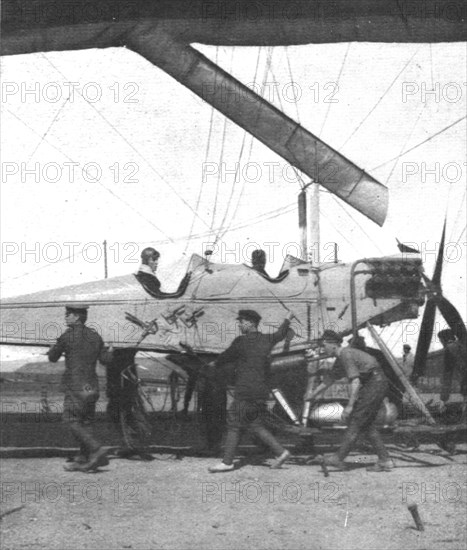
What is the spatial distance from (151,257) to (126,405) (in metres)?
1.97

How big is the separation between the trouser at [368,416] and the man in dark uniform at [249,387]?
2.24ft

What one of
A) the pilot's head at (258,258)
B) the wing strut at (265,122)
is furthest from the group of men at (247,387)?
the wing strut at (265,122)

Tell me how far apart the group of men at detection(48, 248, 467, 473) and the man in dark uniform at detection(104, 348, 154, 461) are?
15 cm

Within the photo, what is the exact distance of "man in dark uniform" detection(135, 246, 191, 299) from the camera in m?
9.50

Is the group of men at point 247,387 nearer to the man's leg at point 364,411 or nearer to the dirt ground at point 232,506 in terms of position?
the man's leg at point 364,411

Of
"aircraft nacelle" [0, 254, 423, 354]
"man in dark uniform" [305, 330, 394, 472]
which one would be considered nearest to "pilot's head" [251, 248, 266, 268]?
"aircraft nacelle" [0, 254, 423, 354]

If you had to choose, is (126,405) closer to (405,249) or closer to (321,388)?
(321,388)

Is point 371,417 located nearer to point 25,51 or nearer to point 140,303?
point 140,303

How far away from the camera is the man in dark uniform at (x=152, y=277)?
950 cm

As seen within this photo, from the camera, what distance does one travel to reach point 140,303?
30.9 feet

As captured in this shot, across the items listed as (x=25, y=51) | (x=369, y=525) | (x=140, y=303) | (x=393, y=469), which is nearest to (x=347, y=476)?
(x=393, y=469)

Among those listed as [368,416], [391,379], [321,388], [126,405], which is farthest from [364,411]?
[126,405]

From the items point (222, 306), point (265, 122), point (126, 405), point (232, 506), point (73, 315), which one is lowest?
point (232, 506)

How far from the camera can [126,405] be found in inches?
362
